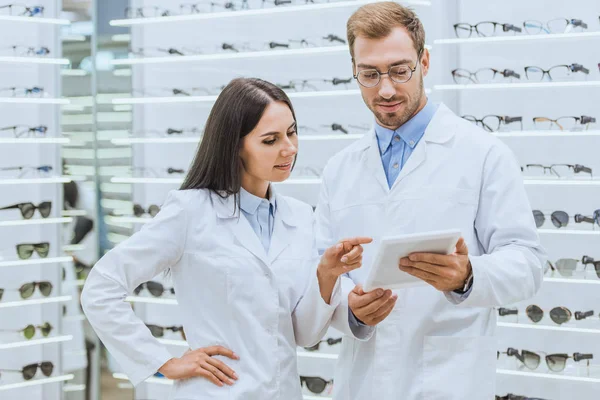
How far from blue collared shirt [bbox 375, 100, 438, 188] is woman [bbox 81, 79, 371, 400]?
1.01 ft

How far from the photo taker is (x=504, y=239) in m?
2.49

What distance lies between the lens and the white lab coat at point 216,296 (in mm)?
2518

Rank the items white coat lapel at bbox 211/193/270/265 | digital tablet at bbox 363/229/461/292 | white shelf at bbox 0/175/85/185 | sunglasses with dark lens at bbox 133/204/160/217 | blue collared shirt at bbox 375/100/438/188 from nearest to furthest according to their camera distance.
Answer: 1. digital tablet at bbox 363/229/461/292
2. white coat lapel at bbox 211/193/270/265
3. blue collared shirt at bbox 375/100/438/188
4. white shelf at bbox 0/175/85/185
5. sunglasses with dark lens at bbox 133/204/160/217

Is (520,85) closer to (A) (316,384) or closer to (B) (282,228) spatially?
(A) (316,384)

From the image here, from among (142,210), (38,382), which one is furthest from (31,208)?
(38,382)

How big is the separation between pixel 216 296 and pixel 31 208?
3.07 meters

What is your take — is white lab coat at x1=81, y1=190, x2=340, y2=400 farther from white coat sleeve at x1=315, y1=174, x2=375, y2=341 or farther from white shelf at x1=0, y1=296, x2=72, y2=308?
white shelf at x1=0, y1=296, x2=72, y2=308

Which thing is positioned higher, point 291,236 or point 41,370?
point 291,236

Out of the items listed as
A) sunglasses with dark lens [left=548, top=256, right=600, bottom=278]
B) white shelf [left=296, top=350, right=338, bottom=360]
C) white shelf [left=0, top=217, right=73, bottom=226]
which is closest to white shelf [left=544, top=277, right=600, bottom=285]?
sunglasses with dark lens [left=548, top=256, right=600, bottom=278]

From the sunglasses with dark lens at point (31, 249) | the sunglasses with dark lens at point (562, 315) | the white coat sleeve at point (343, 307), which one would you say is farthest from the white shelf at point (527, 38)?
the sunglasses with dark lens at point (31, 249)

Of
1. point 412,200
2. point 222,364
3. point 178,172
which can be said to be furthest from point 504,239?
point 178,172

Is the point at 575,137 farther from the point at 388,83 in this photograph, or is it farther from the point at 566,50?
the point at 388,83

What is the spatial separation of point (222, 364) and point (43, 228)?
3.25m

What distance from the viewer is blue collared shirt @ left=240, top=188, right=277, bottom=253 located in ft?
8.71
